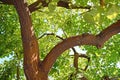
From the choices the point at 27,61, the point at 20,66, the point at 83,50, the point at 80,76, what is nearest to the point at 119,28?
the point at 27,61

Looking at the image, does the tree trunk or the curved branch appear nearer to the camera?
the curved branch

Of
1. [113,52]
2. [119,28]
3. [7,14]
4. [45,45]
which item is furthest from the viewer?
[45,45]

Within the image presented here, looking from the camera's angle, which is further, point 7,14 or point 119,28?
point 7,14

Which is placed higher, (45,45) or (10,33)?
(10,33)

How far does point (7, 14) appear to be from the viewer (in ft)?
45.3

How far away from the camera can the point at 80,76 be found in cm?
1134

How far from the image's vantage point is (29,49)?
7.01m

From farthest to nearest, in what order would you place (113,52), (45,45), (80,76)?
(45,45) → (113,52) → (80,76)

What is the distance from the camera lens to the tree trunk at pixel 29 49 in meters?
6.91

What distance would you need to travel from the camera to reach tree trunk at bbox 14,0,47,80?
6906 mm

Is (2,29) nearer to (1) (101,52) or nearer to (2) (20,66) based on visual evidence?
(2) (20,66)

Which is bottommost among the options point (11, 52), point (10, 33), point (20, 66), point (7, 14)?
point (20, 66)

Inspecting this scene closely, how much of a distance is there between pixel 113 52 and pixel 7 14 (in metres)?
5.18

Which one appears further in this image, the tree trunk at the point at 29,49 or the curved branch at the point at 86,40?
the tree trunk at the point at 29,49
